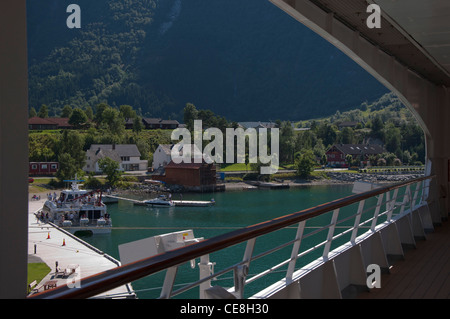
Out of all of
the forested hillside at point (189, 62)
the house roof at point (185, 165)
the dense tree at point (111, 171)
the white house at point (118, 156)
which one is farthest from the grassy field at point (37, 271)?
the forested hillside at point (189, 62)

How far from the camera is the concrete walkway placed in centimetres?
1595

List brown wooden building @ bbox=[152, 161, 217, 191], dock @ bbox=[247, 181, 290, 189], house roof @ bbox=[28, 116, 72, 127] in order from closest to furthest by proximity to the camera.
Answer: dock @ bbox=[247, 181, 290, 189], brown wooden building @ bbox=[152, 161, 217, 191], house roof @ bbox=[28, 116, 72, 127]

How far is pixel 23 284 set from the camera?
29.4 inches

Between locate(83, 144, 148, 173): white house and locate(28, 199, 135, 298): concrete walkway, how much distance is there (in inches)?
804

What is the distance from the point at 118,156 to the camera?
49531 millimetres

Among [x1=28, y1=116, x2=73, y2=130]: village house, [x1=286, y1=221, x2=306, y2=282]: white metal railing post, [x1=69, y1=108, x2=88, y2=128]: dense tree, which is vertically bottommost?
[x1=286, y1=221, x2=306, y2=282]: white metal railing post

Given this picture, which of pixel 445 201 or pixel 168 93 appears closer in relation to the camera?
pixel 445 201

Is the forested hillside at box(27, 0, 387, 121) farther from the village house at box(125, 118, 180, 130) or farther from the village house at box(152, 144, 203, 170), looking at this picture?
the village house at box(152, 144, 203, 170)

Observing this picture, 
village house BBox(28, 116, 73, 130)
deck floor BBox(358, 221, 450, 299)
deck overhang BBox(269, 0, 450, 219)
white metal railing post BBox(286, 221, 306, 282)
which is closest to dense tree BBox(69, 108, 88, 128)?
village house BBox(28, 116, 73, 130)

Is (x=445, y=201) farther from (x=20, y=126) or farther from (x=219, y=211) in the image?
(x=219, y=211)

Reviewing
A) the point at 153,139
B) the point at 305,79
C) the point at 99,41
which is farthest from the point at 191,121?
the point at 99,41

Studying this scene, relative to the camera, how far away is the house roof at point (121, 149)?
5100 cm

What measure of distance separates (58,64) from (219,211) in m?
72.6

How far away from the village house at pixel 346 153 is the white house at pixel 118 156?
20370 mm
